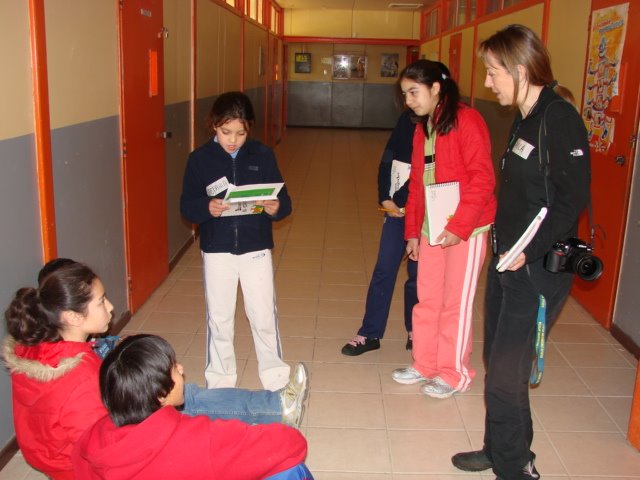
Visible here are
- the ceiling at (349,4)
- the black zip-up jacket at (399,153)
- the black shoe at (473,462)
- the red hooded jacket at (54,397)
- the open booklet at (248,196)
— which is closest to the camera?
the red hooded jacket at (54,397)

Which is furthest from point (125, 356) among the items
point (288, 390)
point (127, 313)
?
point (127, 313)

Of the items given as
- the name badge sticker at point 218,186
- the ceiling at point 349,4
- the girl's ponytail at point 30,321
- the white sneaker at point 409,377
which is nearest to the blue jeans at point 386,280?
the white sneaker at point 409,377

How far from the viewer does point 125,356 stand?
4.77 feet

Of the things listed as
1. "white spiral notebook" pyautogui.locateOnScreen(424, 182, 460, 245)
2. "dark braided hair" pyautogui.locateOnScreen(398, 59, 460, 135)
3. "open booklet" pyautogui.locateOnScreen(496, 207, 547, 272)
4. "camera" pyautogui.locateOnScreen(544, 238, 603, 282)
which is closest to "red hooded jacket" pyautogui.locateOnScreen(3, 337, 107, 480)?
"open booklet" pyautogui.locateOnScreen(496, 207, 547, 272)

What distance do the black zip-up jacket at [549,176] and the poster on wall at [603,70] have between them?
2.15m

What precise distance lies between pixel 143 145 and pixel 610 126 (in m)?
2.85

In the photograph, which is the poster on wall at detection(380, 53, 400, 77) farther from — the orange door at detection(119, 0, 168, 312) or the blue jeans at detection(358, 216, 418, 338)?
the blue jeans at detection(358, 216, 418, 338)

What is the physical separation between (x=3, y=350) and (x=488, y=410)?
4.99 ft

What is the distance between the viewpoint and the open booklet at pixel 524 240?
1854 mm

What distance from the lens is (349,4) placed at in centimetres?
1412

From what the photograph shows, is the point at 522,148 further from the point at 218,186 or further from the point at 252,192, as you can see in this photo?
the point at 218,186

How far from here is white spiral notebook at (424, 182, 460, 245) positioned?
2598mm

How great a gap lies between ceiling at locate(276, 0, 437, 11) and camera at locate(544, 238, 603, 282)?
12.0 metres

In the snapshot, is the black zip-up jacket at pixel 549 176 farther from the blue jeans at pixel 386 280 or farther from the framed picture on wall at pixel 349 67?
the framed picture on wall at pixel 349 67
